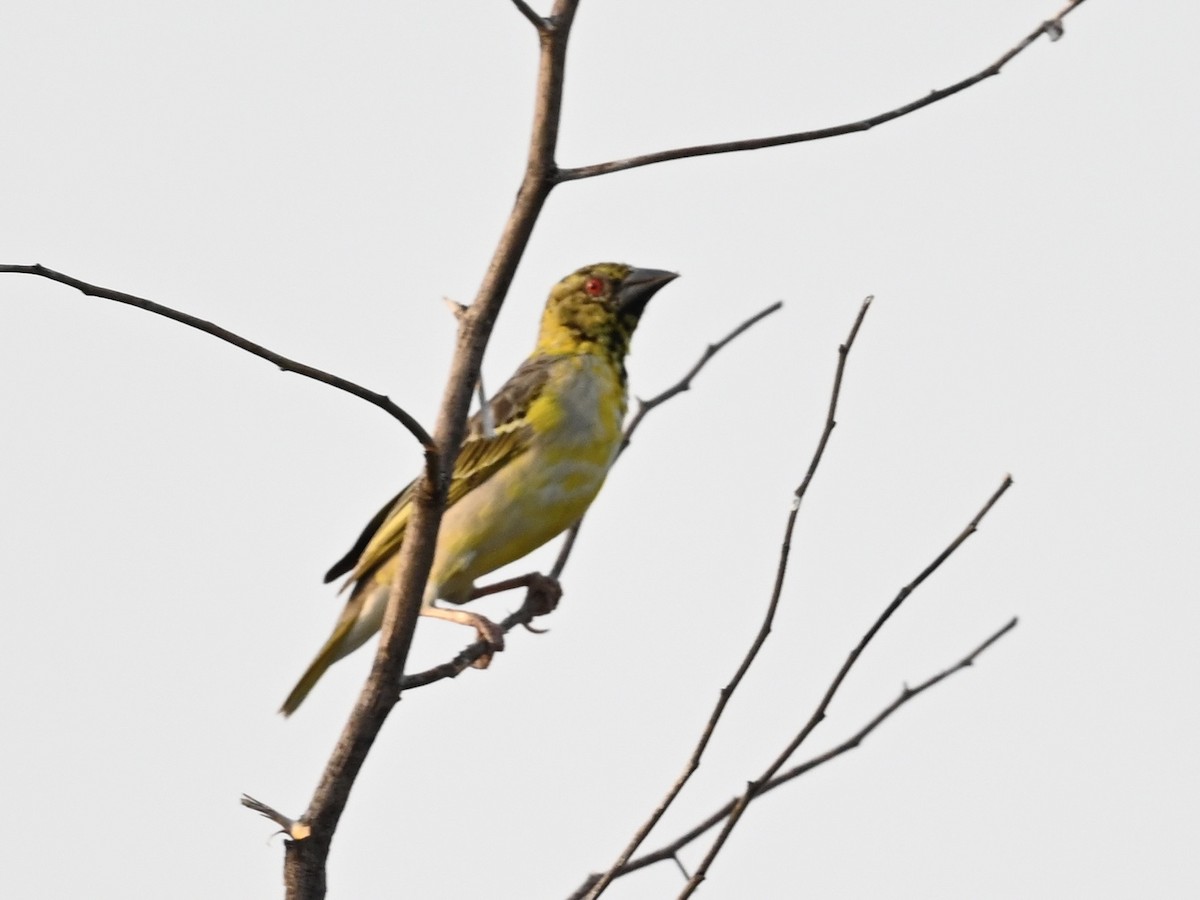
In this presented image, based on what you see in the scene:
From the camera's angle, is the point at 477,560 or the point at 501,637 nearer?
the point at 501,637

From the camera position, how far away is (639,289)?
7.19 metres

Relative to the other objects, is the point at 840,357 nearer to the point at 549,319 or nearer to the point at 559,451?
the point at 559,451

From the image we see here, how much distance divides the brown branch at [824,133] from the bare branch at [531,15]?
0.29 metres

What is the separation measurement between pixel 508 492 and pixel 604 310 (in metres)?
1.19

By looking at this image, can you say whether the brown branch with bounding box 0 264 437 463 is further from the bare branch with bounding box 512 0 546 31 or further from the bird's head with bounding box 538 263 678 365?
the bird's head with bounding box 538 263 678 365

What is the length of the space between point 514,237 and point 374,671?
107 centimetres

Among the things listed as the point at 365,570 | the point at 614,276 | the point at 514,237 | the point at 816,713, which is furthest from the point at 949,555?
the point at 614,276

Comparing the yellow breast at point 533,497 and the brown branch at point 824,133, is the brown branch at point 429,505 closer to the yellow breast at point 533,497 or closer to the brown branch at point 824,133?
the brown branch at point 824,133

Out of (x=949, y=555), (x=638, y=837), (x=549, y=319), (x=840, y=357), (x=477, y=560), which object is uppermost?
(x=549, y=319)

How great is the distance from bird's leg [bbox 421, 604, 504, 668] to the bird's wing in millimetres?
679

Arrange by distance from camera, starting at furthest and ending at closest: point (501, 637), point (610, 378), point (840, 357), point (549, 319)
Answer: point (549, 319), point (610, 378), point (501, 637), point (840, 357)

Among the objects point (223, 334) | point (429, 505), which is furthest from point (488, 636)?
point (223, 334)

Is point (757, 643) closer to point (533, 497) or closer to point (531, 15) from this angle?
point (531, 15)

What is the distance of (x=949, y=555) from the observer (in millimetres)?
3396
